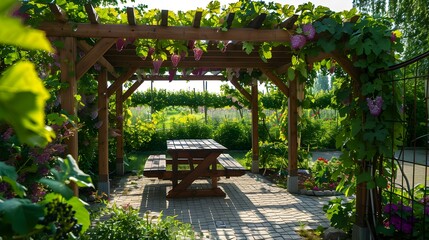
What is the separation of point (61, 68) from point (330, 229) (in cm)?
313

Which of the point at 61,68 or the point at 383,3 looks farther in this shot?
the point at 383,3

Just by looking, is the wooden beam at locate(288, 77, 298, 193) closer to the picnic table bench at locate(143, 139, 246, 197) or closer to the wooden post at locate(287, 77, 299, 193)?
the wooden post at locate(287, 77, 299, 193)

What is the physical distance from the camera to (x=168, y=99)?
14.2 metres

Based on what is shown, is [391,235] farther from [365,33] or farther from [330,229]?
[365,33]

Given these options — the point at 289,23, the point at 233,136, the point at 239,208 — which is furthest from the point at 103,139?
the point at 233,136

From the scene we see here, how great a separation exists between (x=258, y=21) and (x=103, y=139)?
3.56 m

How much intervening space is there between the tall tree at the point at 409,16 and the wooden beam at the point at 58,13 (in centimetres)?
884

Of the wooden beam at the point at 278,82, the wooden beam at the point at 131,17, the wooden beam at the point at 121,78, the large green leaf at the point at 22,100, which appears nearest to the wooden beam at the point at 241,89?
the wooden beam at the point at 278,82

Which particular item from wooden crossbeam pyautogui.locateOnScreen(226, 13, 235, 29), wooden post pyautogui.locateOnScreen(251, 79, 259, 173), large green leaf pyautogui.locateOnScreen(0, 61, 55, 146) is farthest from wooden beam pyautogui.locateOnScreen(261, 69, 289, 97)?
large green leaf pyautogui.locateOnScreen(0, 61, 55, 146)

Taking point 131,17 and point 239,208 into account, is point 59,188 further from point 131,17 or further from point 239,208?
point 239,208

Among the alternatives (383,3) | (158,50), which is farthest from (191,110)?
(158,50)

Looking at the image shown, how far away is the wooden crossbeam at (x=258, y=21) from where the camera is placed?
3885 millimetres

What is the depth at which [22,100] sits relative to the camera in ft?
1.67

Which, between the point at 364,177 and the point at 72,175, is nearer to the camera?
the point at 72,175
